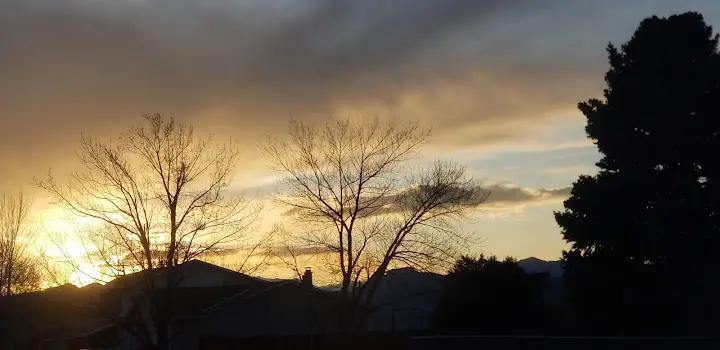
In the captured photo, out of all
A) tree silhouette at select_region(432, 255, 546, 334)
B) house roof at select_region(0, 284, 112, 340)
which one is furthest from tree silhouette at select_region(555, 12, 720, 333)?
→ house roof at select_region(0, 284, 112, 340)

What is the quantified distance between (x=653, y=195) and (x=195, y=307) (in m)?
19.7

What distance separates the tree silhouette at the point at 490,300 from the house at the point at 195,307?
5084mm

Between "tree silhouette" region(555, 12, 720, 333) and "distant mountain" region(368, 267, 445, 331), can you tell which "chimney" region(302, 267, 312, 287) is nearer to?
"distant mountain" region(368, 267, 445, 331)

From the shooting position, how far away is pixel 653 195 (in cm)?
3003

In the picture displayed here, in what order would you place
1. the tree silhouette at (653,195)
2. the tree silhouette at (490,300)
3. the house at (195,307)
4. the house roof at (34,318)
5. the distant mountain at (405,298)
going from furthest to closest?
the house roof at (34,318)
the tree silhouette at (490,300)
the distant mountain at (405,298)
the house at (195,307)
the tree silhouette at (653,195)

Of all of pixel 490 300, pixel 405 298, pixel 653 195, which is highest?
pixel 653 195

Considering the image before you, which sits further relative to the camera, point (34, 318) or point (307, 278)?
point (34, 318)

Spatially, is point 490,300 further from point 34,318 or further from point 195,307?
point 34,318

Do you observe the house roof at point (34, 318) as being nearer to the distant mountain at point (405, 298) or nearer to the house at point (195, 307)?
the house at point (195, 307)

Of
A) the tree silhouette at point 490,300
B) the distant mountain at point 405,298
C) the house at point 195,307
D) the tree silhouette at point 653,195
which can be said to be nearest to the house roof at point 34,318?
the house at point 195,307

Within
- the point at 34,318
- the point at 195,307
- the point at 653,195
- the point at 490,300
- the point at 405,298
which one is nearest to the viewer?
the point at 653,195

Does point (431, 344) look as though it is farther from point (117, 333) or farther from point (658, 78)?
point (117, 333)

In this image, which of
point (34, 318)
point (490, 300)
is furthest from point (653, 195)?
point (34, 318)

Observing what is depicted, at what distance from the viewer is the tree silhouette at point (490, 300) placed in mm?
35781
